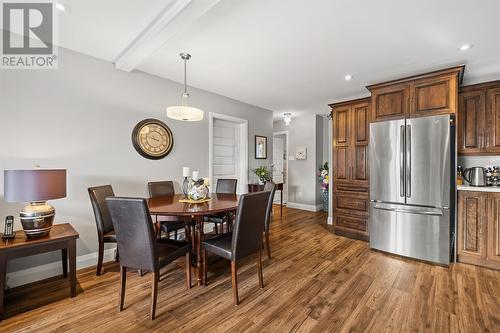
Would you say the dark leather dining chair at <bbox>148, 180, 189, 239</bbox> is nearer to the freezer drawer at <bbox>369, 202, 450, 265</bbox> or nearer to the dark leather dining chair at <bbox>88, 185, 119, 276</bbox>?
the dark leather dining chair at <bbox>88, 185, 119, 276</bbox>

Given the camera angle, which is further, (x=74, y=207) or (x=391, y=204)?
(x=391, y=204)

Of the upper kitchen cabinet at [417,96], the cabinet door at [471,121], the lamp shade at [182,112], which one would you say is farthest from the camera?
the cabinet door at [471,121]

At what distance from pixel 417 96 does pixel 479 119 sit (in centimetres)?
91

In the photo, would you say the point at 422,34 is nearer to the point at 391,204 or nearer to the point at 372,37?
the point at 372,37

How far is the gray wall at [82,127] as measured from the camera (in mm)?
2215

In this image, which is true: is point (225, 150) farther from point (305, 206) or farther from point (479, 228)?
point (479, 228)

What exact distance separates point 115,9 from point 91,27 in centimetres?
45

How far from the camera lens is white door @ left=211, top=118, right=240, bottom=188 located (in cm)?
427

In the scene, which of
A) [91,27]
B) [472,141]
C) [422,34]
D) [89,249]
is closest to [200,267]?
[89,249]

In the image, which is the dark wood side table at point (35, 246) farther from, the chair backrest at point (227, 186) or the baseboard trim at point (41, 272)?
the chair backrest at point (227, 186)

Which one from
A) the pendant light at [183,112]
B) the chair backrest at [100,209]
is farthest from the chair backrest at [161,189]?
the pendant light at [183,112]

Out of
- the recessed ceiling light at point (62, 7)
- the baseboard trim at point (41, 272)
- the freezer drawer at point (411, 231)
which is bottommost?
the baseboard trim at point (41, 272)

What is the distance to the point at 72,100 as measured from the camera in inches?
99.3

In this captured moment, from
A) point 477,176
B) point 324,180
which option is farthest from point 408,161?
point 324,180
